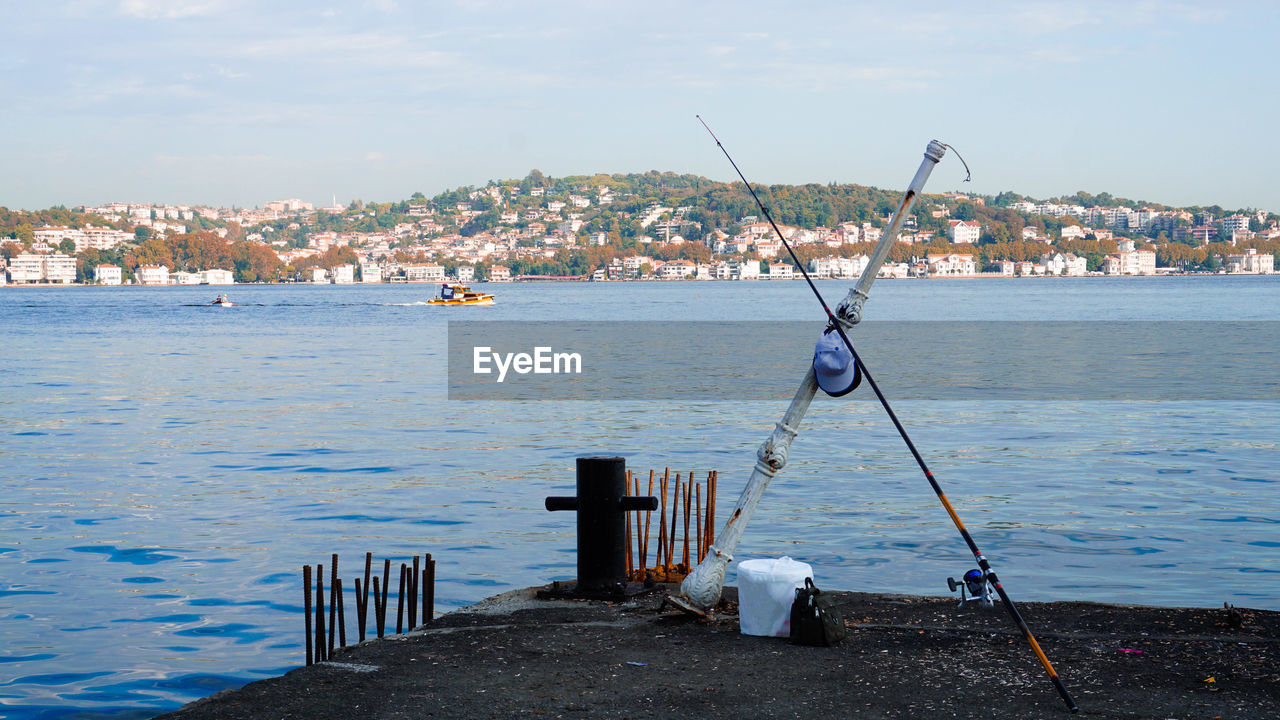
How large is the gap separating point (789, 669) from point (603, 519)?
1.91m

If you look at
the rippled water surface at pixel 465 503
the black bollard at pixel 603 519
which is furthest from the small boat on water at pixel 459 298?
the black bollard at pixel 603 519

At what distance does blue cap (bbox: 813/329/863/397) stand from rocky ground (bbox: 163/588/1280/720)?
1401mm

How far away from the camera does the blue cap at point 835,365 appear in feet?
22.6

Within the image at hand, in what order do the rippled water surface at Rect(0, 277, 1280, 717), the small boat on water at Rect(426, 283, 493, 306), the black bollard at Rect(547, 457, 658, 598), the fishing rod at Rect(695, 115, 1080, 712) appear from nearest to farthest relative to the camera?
1. the fishing rod at Rect(695, 115, 1080, 712)
2. the black bollard at Rect(547, 457, 658, 598)
3. the rippled water surface at Rect(0, 277, 1280, 717)
4. the small boat on water at Rect(426, 283, 493, 306)

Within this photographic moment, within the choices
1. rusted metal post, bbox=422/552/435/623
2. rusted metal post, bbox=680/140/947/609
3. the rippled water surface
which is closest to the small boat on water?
the rippled water surface

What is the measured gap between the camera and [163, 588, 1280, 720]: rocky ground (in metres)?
5.79

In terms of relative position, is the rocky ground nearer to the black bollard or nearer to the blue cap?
the black bollard

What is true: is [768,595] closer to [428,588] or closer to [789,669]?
[789,669]

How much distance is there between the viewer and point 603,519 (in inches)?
312

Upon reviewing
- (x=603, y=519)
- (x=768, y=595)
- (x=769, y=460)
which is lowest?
(x=768, y=595)

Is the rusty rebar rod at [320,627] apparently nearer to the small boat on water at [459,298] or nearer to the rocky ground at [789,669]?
the rocky ground at [789,669]

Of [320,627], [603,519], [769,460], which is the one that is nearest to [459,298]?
[603,519]

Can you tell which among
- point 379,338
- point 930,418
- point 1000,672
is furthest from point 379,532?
point 379,338

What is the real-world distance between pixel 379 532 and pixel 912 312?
335 feet
